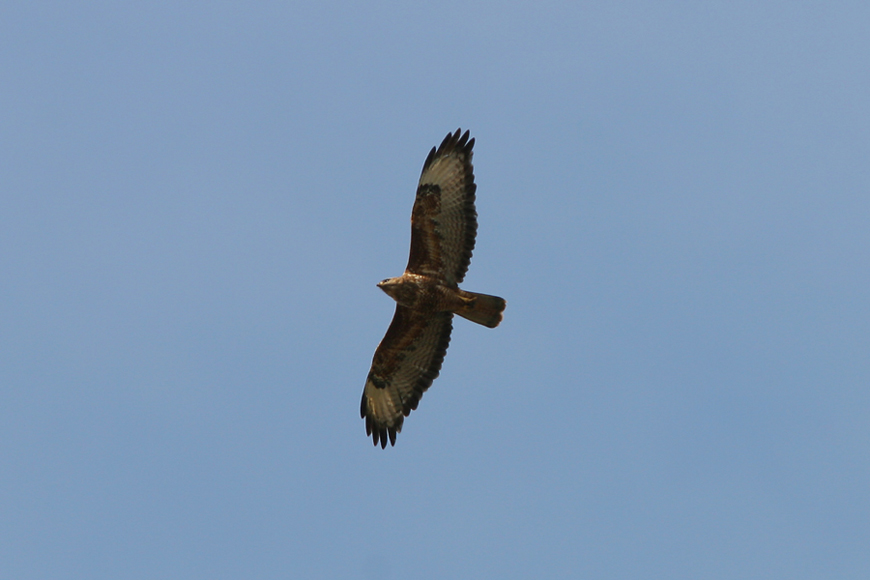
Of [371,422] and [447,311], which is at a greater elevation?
[447,311]

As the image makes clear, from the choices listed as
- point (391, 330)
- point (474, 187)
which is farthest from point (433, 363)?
point (474, 187)

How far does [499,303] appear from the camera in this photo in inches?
550

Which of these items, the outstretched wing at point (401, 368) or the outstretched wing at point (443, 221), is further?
the outstretched wing at point (401, 368)

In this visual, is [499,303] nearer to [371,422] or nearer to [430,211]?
[430,211]

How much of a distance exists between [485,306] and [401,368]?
180 cm

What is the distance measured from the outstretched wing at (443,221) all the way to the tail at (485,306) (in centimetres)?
31

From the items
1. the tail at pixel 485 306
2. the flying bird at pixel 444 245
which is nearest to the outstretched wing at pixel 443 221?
the flying bird at pixel 444 245

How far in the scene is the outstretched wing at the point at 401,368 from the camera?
572 inches

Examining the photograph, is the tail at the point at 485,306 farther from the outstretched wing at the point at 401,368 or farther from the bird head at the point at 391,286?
the bird head at the point at 391,286

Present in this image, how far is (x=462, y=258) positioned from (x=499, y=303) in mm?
810

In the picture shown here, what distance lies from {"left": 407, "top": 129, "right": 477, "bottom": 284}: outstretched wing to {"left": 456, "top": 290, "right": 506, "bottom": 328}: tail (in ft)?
1.01

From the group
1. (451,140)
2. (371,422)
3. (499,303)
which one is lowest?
(371,422)

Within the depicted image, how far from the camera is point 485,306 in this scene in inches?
550

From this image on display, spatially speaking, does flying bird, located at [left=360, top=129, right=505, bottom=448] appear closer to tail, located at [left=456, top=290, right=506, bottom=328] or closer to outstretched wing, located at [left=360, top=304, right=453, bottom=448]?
tail, located at [left=456, top=290, right=506, bottom=328]
